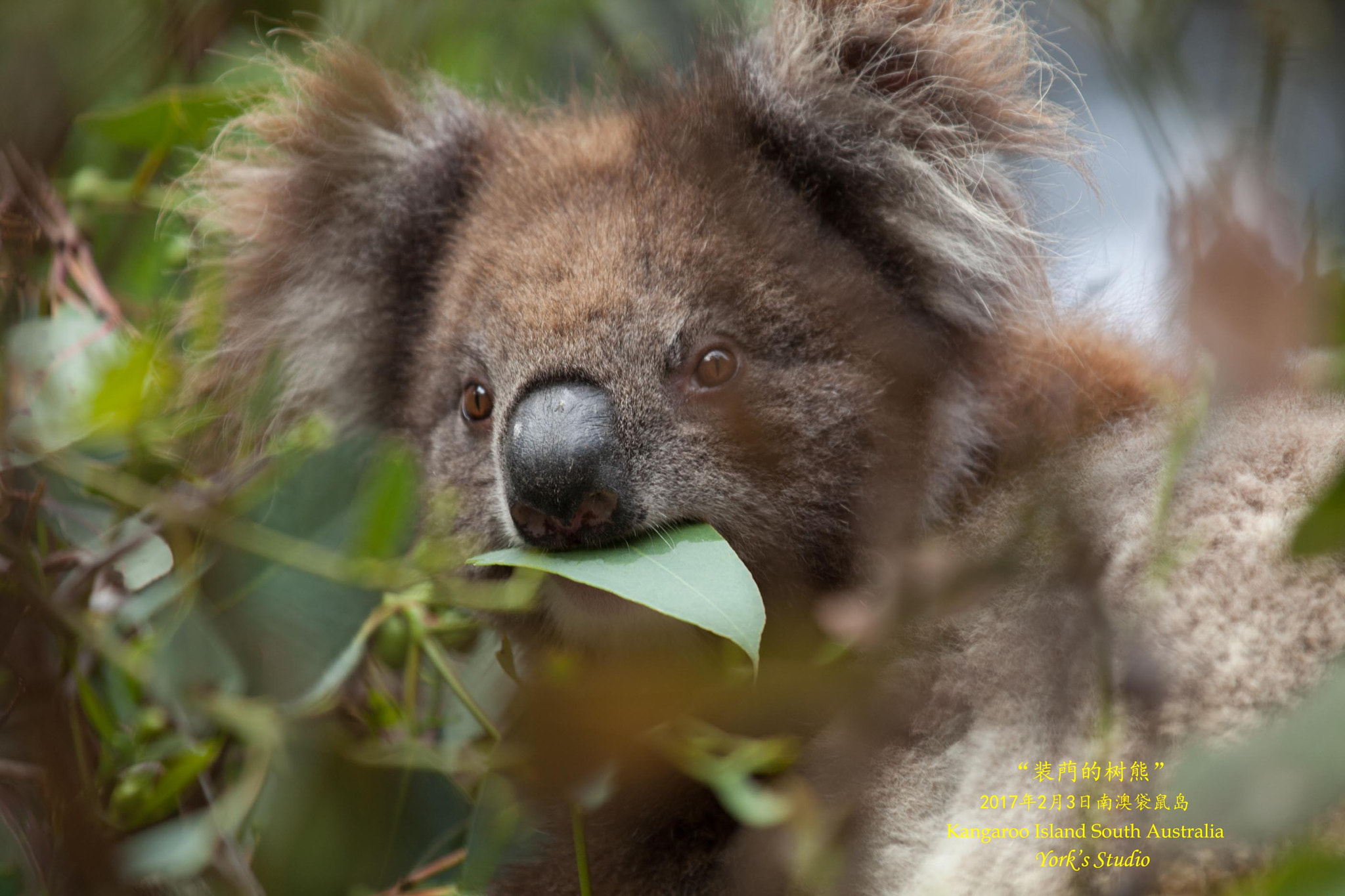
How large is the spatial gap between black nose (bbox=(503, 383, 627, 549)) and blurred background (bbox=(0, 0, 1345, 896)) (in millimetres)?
265

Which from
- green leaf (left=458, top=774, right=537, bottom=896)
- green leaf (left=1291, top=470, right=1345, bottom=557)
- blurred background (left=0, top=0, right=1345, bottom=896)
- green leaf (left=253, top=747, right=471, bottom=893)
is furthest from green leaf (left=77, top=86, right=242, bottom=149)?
green leaf (left=1291, top=470, right=1345, bottom=557)

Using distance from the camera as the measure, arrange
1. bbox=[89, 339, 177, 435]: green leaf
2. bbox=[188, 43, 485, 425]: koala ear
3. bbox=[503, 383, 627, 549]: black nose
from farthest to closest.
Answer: bbox=[188, 43, 485, 425]: koala ear
bbox=[503, 383, 627, 549]: black nose
bbox=[89, 339, 177, 435]: green leaf

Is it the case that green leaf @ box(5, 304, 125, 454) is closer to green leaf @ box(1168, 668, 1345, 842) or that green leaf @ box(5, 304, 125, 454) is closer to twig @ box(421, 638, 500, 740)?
twig @ box(421, 638, 500, 740)

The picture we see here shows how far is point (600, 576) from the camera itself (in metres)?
1.54

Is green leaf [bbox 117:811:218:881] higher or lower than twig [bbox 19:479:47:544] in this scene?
lower

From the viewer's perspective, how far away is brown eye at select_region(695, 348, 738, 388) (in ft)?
6.37

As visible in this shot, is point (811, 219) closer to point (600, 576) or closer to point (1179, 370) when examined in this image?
point (1179, 370)

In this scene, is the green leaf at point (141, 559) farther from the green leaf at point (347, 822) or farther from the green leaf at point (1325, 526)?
the green leaf at point (1325, 526)

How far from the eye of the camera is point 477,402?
2.15 metres

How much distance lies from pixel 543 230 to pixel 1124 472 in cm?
115

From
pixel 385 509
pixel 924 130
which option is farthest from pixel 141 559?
pixel 924 130

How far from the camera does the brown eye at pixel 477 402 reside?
213 cm

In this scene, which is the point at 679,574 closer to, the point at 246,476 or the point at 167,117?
the point at 246,476

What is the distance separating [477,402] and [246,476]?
454 mm
